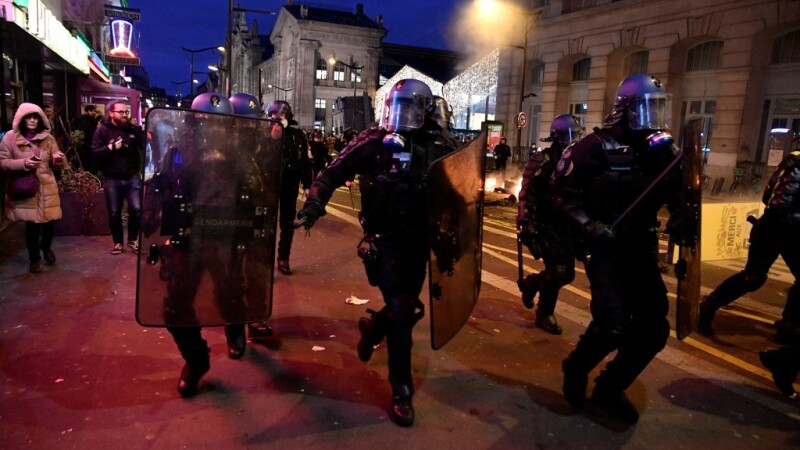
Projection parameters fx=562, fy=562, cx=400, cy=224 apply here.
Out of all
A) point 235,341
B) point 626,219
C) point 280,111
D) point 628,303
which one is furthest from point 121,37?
point 628,303

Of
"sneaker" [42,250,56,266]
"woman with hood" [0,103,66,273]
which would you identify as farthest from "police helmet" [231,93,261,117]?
"sneaker" [42,250,56,266]

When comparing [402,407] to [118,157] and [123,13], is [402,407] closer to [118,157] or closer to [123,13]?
[118,157]

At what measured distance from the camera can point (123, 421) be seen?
3092mm

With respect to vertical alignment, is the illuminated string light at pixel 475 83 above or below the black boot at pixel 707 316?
above

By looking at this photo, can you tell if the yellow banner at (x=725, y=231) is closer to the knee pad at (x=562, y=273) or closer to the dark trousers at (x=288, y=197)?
the knee pad at (x=562, y=273)

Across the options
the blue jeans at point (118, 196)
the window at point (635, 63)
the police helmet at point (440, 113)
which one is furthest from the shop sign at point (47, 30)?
the window at point (635, 63)

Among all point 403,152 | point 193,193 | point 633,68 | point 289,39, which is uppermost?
point 289,39

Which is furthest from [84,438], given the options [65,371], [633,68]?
[633,68]

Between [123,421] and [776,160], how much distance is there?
14.7 meters

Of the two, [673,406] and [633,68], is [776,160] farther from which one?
[673,406]

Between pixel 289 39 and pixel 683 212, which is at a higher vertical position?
pixel 289 39

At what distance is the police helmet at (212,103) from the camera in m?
4.12

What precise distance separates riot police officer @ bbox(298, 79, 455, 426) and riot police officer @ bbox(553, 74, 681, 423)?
0.84 meters

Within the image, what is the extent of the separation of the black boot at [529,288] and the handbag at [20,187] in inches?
200
